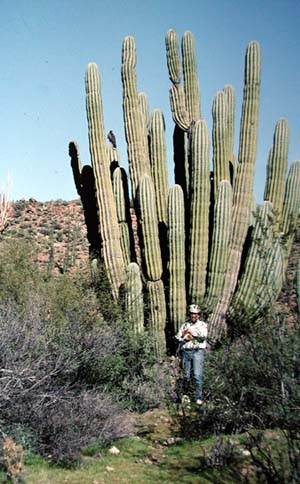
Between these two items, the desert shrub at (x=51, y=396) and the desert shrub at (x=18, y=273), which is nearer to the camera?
the desert shrub at (x=51, y=396)

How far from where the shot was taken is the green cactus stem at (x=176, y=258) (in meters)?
11.1

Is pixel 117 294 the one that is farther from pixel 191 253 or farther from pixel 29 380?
pixel 29 380

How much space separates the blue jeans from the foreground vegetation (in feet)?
0.41

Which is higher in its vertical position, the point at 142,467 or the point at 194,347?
the point at 194,347

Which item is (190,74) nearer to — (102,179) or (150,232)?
(102,179)

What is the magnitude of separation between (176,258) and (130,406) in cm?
320

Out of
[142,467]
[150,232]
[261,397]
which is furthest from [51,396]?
[150,232]

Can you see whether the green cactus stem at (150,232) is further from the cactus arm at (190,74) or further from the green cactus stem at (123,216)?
the cactus arm at (190,74)

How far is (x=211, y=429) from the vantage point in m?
7.56

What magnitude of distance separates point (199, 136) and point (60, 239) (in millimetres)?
17903

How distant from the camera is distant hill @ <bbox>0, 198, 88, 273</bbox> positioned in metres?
26.2

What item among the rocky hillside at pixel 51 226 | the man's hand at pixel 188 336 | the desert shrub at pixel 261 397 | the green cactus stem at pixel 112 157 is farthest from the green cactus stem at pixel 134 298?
the rocky hillside at pixel 51 226

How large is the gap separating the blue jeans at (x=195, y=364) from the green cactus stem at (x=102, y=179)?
2951mm

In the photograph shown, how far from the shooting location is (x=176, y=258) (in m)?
11.1
